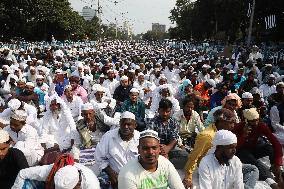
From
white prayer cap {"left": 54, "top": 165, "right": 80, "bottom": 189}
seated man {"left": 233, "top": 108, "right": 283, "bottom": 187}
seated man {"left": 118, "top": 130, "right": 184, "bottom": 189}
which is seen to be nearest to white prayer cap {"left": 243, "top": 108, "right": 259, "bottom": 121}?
seated man {"left": 233, "top": 108, "right": 283, "bottom": 187}

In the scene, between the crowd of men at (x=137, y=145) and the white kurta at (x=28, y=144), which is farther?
the white kurta at (x=28, y=144)

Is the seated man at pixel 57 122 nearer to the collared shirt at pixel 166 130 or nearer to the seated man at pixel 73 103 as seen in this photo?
the seated man at pixel 73 103

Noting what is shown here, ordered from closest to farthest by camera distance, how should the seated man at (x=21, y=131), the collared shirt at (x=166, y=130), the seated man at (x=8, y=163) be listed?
the seated man at (x=8, y=163) < the seated man at (x=21, y=131) < the collared shirt at (x=166, y=130)

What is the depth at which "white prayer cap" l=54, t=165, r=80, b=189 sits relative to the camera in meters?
2.83

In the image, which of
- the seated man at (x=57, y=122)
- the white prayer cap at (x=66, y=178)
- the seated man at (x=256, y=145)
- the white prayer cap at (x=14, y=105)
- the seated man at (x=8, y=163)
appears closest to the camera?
the white prayer cap at (x=66, y=178)

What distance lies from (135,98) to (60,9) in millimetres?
45517

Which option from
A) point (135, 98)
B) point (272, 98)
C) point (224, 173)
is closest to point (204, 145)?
point (224, 173)

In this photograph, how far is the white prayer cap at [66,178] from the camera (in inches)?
111

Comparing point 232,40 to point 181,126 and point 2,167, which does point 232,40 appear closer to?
point 181,126

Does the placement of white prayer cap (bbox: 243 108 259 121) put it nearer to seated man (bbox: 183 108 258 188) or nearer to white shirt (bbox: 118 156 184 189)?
seated man (bbox: 183 108 258 188)

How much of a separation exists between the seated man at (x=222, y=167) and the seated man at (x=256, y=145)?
51.4 inches

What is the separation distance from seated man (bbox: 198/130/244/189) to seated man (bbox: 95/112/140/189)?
114 cm

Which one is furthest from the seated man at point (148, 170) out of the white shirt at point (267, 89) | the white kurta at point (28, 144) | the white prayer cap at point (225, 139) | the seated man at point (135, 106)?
the white shirt at point (267, 89)

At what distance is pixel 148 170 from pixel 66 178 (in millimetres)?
745
